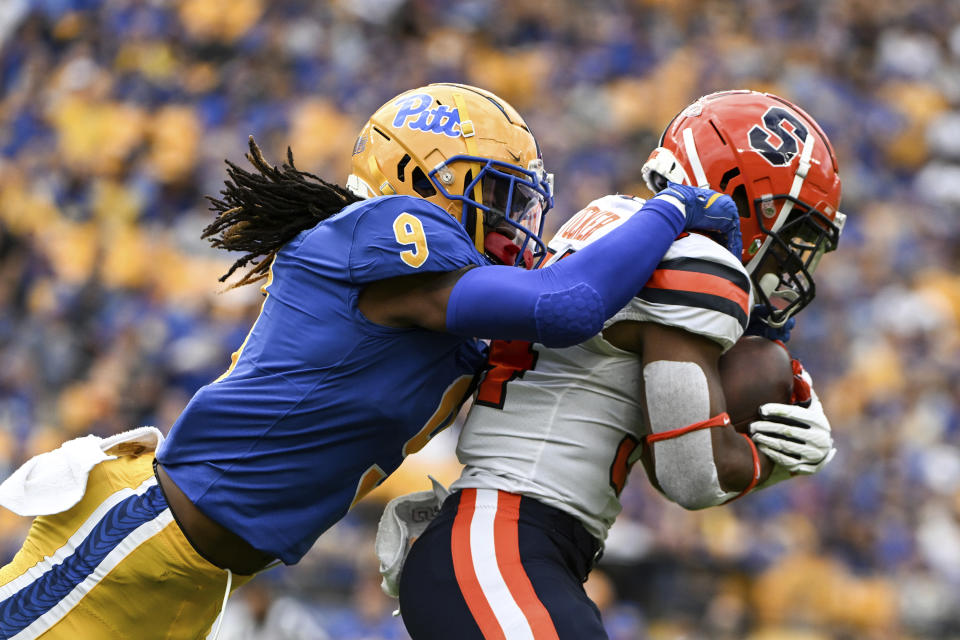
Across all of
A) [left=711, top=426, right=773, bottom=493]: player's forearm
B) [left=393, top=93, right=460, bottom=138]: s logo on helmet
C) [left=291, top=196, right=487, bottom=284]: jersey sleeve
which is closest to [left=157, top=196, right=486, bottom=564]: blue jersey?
[left=291, top=196, right=487, bottom=284]: jersey sleeve

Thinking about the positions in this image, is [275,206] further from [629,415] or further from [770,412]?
[770,412]

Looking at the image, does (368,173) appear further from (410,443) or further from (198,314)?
(198,314)

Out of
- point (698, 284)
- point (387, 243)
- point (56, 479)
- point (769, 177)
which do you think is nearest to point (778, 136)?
point (769, 177)

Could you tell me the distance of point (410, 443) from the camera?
304 cm

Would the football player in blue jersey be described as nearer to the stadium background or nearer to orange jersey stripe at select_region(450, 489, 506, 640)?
orange jersey stripe at select_region(450, 489, 506, 640)

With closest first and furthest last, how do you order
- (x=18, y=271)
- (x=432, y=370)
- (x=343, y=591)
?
(x=432, y=370), (x=343, y=591), (x=18, y=271)

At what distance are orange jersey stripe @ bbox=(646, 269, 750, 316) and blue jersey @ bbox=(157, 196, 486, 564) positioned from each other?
41cm

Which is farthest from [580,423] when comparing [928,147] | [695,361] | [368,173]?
[928,147]

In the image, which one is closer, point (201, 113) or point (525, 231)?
point (525, 231)

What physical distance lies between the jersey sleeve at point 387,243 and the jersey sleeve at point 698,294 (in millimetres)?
396

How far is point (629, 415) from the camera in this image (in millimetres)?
2910

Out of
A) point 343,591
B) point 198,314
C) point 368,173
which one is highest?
point 368,173

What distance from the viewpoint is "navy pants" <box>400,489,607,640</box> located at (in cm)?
261

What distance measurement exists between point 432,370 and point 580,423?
1.19ft
